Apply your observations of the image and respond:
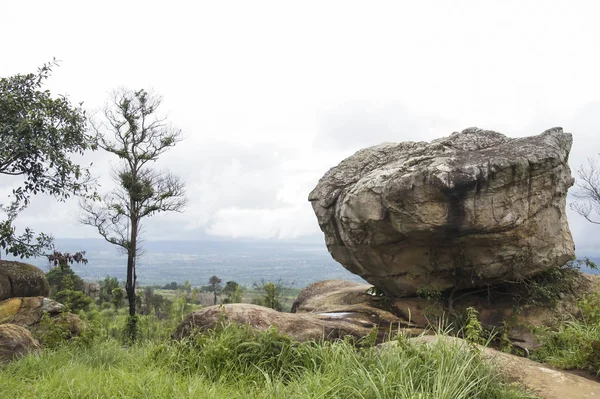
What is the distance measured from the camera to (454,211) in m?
9.65

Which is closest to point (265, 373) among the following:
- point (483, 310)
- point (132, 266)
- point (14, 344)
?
point (14, 344)

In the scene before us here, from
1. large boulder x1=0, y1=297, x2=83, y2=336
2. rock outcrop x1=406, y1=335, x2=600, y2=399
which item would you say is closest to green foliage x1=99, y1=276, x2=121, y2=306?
large boulder x1=0, y1=297, x2=83, y2=336

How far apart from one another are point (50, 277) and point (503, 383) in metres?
31.3

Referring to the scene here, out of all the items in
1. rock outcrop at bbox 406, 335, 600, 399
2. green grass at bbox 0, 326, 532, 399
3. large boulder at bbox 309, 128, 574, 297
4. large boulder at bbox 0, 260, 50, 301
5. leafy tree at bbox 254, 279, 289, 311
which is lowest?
leafy tree at bbox 254, 279, 289, 311

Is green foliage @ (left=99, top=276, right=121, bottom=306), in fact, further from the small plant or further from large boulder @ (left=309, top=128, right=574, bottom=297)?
the small plant

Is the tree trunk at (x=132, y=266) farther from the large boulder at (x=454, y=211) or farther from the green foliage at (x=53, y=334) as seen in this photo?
the large boulder at (x=454, y=211)

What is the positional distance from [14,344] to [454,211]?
8914 mm

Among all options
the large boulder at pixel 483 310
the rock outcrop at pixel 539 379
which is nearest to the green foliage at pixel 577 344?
the rock outcrop at pixel 539 379

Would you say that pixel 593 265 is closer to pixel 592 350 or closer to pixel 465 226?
pixel 465 226

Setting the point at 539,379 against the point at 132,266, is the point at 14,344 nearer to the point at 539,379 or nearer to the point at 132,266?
the point at 539,379

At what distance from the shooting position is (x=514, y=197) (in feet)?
32.0

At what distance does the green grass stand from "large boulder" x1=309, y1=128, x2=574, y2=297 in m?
4.24

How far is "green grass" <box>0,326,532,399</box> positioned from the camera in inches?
195

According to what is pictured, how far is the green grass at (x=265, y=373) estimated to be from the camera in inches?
195
